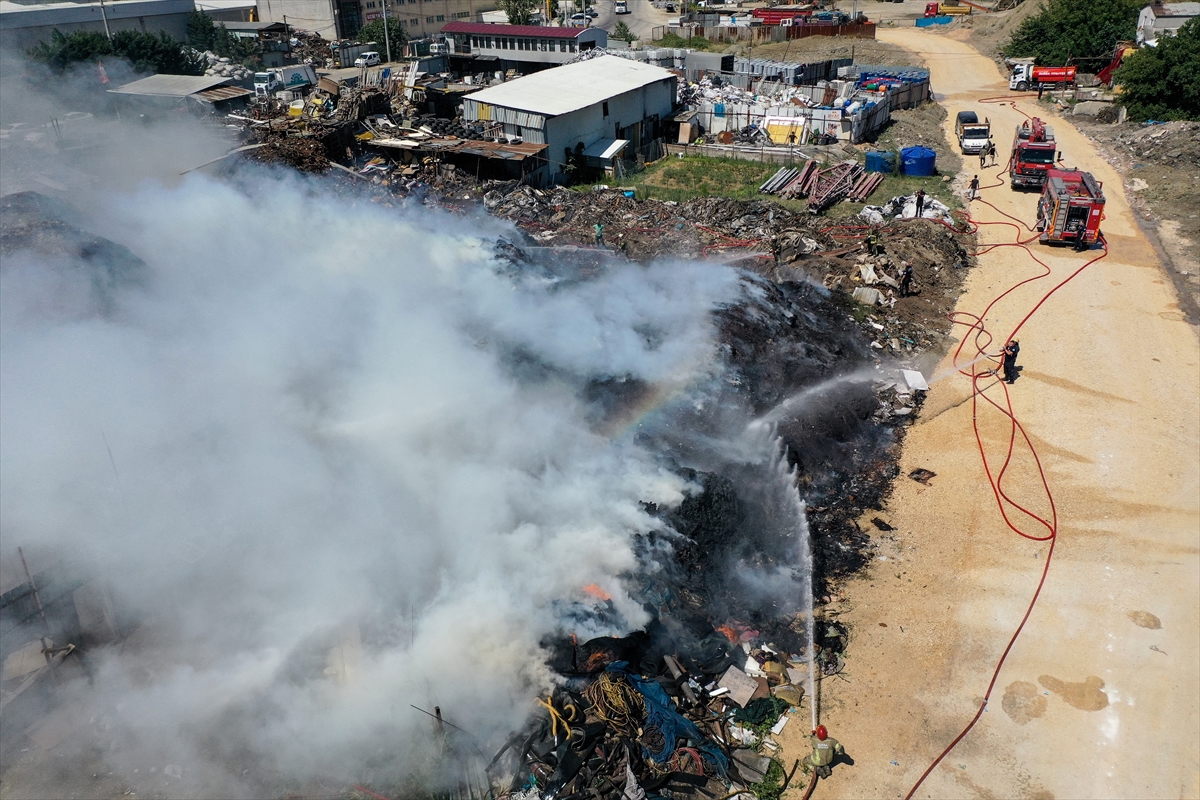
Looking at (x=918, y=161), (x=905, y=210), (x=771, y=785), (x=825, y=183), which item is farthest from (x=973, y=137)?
(x=771, y=785)

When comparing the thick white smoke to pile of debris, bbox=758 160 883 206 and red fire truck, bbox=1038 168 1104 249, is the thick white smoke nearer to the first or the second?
pile of debris, bbox=758 160 883 206

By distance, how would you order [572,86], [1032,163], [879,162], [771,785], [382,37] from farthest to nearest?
[382,37], [572,86], [879,162], [1032,163], [771,785]

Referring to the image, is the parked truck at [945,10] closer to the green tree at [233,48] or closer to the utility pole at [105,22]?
the green tree at [233,48]

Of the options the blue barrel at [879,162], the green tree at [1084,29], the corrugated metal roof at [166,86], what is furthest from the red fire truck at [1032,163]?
the corrugated metal roof at [166,86]

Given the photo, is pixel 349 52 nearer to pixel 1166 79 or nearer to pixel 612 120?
pixel 612 120

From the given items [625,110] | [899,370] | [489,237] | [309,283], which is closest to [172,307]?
[309,283]

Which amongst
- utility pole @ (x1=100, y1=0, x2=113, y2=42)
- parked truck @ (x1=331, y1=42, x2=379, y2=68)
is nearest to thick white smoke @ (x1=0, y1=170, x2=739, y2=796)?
utility pole @ (x1=100, y1=0, x2=113, y2=42)

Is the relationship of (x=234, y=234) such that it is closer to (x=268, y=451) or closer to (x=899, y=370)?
(x=268, y=451)
